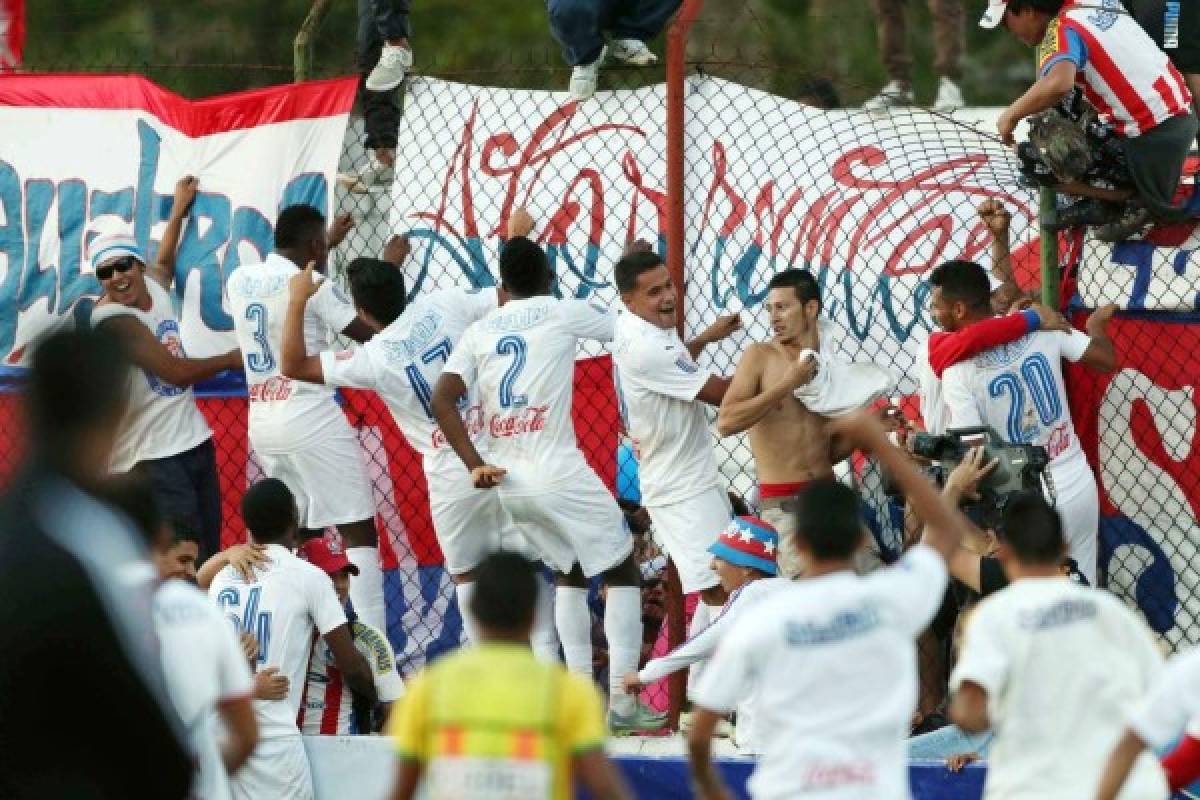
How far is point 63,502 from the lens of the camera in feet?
15.1

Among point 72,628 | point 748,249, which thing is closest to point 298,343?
point 748,249

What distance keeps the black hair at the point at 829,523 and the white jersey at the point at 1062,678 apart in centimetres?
52

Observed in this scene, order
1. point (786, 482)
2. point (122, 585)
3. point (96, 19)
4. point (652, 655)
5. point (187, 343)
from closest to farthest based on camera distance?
point (122, 585)
point (786, 482)
point (652, 655)
point (187, 343)
point (96, 19)

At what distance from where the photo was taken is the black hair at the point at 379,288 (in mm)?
10055

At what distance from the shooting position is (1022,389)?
933 cm

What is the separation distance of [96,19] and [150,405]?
722 inches

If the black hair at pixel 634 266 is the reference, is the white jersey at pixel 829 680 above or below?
below

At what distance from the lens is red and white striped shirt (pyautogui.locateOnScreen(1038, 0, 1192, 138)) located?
9.31 metres

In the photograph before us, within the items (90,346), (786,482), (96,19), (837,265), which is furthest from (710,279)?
(96,19)

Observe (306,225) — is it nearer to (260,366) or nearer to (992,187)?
(260,366)

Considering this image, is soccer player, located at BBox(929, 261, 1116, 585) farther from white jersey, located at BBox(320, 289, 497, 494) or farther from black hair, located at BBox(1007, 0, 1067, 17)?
white jersey, located at BBox(320, 289, 497, 494)

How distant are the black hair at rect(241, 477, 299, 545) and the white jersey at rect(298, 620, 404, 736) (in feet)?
1.30

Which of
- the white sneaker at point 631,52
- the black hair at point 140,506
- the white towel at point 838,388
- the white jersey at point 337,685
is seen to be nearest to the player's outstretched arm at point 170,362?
the white jersey at point 337,685

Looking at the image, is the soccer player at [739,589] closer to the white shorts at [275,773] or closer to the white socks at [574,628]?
the white socks at [574,628]
